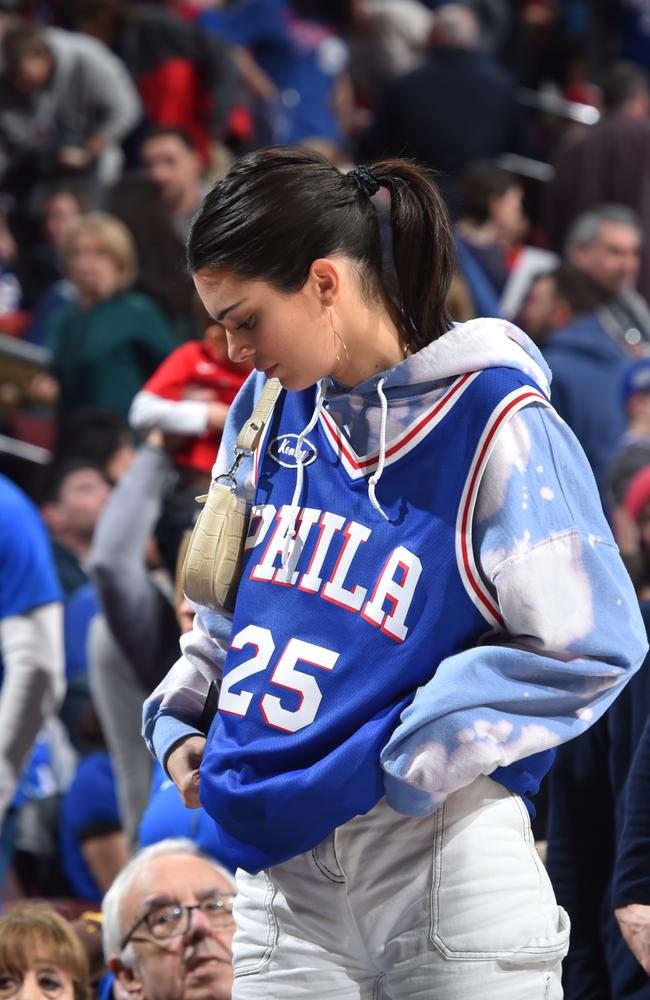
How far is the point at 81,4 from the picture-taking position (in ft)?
32.5

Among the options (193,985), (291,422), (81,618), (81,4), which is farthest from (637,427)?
(81,4)

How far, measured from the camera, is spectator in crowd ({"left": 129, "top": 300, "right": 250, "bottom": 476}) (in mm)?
4211

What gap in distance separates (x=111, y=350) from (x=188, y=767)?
170 inches

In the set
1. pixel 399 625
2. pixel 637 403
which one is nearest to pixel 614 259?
pixel 637 403

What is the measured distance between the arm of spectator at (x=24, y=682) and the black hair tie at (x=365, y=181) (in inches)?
82.6

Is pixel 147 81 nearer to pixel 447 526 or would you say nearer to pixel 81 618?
pixel 81 618

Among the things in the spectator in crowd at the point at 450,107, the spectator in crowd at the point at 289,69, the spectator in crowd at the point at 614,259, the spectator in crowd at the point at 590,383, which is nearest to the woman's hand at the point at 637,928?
the spectator in crowd at the point at 590,383

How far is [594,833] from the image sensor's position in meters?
3.06

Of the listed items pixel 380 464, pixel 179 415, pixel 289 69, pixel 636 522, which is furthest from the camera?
pixel 289 69

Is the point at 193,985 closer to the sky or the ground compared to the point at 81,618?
closer to the ground

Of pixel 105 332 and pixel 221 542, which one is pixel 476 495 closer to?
pixel 221 542

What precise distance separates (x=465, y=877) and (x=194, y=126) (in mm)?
8024

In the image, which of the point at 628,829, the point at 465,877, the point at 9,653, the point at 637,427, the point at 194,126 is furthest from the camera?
the point at 194,126

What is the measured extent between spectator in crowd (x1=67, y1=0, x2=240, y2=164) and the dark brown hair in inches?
292
